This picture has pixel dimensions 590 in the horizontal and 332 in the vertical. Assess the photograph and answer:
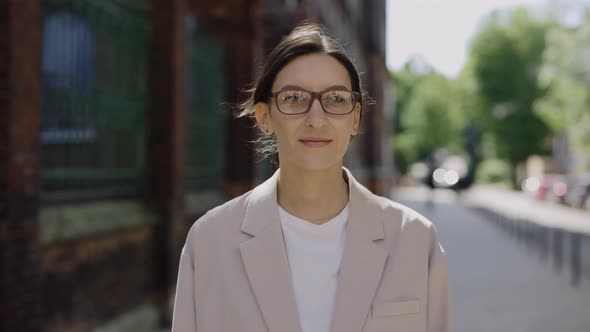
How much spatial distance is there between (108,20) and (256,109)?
636 centimetres

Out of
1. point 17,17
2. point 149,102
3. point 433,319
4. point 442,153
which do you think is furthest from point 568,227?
point 442,153

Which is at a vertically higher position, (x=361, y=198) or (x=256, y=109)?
(x=256, y=109)

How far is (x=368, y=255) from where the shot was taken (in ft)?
5.92

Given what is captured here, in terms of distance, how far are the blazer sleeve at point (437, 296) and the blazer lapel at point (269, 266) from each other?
1.25 feet

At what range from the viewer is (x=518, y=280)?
11742 mm

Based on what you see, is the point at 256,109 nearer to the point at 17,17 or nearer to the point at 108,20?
the point at 17,17

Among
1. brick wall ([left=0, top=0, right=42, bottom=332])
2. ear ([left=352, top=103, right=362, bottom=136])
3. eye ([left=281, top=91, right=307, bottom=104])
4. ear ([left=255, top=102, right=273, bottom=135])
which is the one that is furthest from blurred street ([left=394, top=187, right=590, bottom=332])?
eye ([left=281, top=91, right=307, bottom=104])

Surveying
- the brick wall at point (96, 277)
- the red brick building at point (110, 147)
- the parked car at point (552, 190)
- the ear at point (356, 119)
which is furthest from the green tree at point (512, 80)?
the ear at point (356, 119)

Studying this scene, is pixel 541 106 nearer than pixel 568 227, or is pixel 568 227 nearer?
pixel 568 227

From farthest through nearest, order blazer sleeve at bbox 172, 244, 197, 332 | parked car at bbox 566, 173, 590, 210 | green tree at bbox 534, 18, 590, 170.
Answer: parked car at bbox 566, 173, 590, 210 → green tree at bbox 534, 18, 590, 170 → blazer sleeve at bbox 172, 244, 197, 332

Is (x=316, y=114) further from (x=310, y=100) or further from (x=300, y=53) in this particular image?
(x=300, y=53)

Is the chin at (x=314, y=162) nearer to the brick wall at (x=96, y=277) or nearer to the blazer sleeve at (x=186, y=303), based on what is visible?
the blazer sleeve at (x=186, y=303)

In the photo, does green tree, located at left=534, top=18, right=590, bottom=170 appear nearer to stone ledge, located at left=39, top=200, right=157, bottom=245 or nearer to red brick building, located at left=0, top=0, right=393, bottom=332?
red brick building, located at left=0, top=0, right=393, bottom=332

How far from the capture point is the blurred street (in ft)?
27.6
